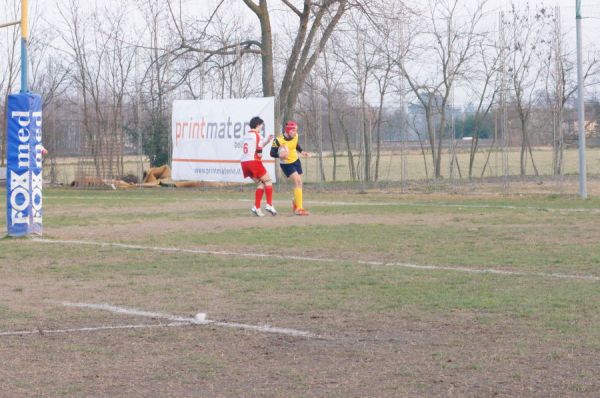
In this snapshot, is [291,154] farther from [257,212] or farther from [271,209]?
[257,212]

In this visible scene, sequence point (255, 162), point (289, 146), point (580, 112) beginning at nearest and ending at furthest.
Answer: point (255, 162) → point (289, 146) → point (580, 112)

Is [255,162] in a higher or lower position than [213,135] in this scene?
lower

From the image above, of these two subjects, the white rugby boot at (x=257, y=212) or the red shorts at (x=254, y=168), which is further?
the red shorts at (x=254, y=168)

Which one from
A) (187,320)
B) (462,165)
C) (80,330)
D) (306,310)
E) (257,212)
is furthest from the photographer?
(462,165)

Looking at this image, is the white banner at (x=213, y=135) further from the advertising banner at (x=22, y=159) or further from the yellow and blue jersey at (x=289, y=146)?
the advertising banner at (x=22, y=159)

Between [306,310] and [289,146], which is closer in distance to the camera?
[306,310]

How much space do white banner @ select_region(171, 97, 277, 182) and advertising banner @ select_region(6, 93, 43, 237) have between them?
12.2 metres

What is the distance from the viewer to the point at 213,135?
29.2 meters

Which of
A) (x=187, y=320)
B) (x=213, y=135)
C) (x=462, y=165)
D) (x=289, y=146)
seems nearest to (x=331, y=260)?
(x=187, y=320)

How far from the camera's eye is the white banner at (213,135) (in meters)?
27.9

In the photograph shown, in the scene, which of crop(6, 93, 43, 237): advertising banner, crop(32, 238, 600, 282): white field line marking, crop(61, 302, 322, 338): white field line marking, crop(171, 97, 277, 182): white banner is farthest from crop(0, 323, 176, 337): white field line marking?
crop(171, 97, 277, 182): white banner

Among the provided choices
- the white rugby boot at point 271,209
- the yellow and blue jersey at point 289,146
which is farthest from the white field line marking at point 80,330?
the yellow and blue jersey at point 289,146

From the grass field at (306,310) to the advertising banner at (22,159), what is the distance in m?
0.45

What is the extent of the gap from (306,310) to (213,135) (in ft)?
67.6
